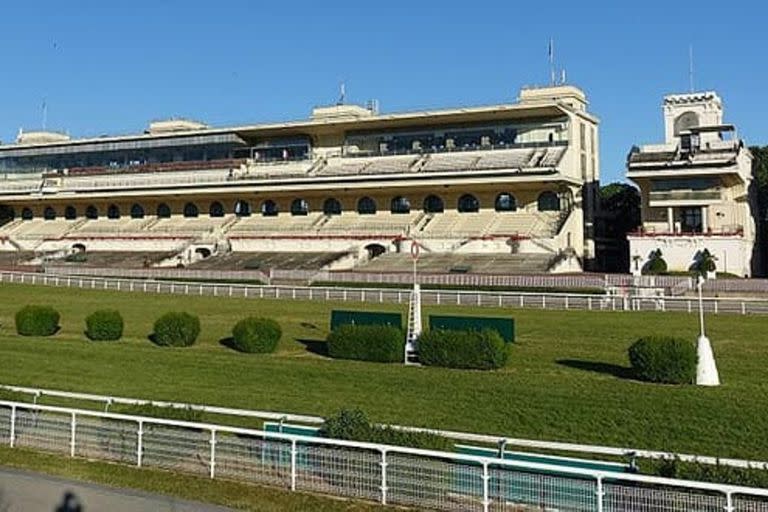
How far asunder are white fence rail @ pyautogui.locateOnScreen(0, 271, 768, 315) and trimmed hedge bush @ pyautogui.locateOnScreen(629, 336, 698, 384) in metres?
13.3

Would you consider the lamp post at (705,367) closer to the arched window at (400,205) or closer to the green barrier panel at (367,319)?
the green barrier panel at (367,319)

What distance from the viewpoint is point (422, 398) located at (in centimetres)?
1513

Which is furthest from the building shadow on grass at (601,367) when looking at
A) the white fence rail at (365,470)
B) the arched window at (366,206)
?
the arched window at (366,206)

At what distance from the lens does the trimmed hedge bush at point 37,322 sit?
83.8 feet

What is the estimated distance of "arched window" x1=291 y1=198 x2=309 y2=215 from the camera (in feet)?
214

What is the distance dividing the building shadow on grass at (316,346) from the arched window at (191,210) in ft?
159

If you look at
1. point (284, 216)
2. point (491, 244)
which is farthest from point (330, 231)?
point (491, 244)

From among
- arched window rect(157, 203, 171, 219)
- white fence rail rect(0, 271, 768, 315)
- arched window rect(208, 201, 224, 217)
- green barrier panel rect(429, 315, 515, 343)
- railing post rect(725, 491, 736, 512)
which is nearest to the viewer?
railing post rect(725, 491, 736, 512)

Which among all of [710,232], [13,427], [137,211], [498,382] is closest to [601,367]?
[498,382]

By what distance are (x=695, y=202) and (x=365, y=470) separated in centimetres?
4604

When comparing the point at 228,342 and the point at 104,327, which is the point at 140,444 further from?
the point at 104,327

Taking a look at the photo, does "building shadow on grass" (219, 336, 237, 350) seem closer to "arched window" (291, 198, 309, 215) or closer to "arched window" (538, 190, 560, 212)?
"arched window" (538, 190, 560, 212)

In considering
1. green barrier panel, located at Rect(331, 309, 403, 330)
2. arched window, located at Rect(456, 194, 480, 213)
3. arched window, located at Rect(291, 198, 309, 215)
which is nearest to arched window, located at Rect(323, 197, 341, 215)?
arched window, located at Rect(291, 198, 309, 215)

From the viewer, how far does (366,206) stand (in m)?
62.6
